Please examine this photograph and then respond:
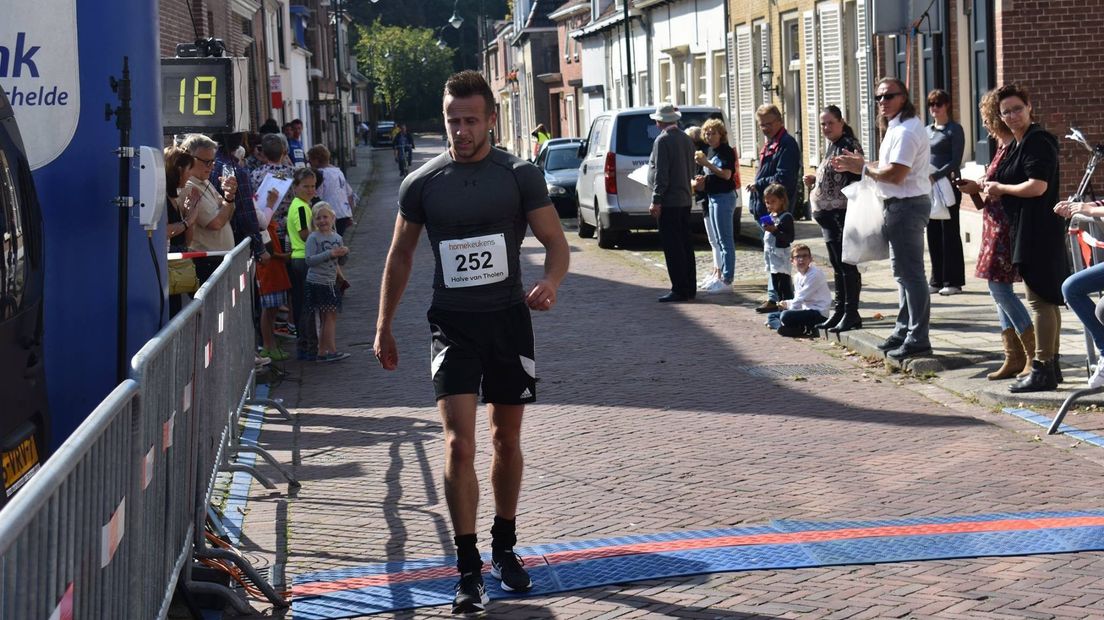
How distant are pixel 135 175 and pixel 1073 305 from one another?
4.65 m

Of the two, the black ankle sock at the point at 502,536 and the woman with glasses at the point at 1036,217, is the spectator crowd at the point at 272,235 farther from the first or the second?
the woman with glasses at the point at 1036,217

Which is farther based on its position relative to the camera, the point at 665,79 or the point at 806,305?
the point at 665,79

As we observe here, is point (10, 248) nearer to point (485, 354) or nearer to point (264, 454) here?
point (485, 354)

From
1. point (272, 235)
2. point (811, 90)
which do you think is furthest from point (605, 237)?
point (272, 235)

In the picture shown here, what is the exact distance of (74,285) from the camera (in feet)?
20.0

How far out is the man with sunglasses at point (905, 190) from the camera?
9.73 metres

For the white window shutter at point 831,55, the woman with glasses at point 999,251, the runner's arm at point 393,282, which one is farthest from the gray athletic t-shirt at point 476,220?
the white window shutter at point 831,55

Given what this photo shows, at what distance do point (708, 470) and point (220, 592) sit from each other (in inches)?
112

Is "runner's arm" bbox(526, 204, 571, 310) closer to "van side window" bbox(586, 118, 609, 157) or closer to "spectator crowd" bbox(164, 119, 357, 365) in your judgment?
"spectator crowd" bbox(164, 119, 357, 365)

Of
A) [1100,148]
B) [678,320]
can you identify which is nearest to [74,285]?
[1100,148]

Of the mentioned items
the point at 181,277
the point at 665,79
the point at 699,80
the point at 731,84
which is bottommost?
the point at 181,277

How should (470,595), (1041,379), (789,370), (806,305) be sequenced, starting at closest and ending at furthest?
(470,595)
(1041,379)
(789,370)
(806,305)

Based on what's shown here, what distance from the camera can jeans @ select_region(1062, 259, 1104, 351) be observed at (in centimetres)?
757

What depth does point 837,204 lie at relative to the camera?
1148 cm
